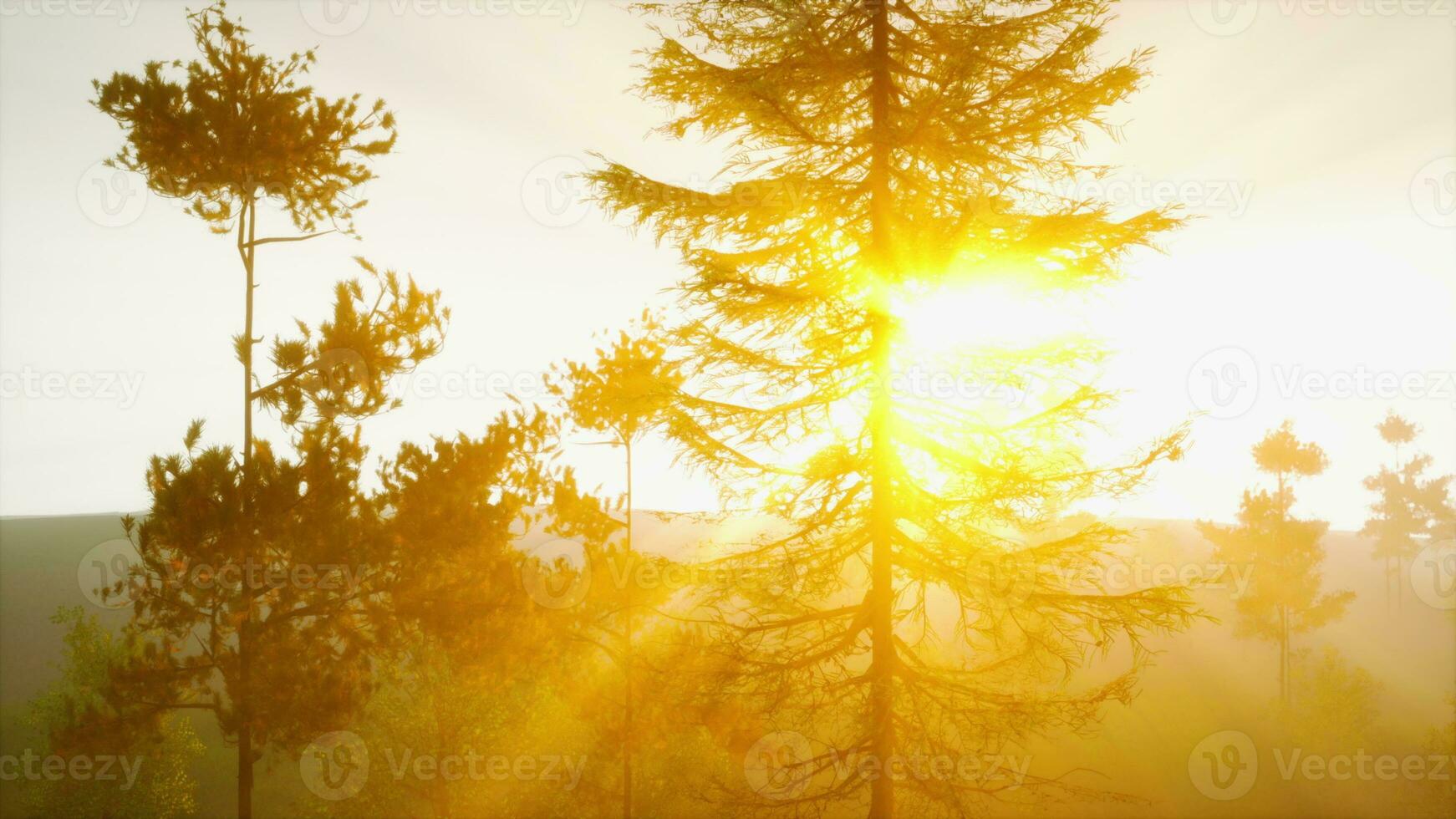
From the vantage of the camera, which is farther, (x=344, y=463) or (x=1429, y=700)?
(x=1429, y=700)

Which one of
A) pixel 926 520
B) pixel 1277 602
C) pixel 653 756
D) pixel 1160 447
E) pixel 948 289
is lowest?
pixel 653 756

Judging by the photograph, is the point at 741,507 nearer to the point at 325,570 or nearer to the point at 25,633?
the point at 325,570

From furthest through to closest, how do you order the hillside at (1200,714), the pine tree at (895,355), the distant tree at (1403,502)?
1. the distant tree at (1403,502)
2. the hillside at (1200,714)
3. the pine tree at (895,355)

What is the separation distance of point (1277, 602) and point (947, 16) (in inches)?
1548

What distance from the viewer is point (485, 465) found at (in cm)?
1314

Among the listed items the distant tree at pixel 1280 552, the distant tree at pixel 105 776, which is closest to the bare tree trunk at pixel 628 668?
the distant tree at pixel 105 776

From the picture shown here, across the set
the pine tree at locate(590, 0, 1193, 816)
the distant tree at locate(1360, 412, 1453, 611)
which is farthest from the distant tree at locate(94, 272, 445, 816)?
the distant tree at locate(1360, 412, 1453, 611)

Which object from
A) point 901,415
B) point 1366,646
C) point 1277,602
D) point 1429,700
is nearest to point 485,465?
point 901,415

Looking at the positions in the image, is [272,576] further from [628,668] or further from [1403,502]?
[1403,502]

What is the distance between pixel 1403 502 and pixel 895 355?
3013 inches

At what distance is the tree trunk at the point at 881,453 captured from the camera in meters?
7.78

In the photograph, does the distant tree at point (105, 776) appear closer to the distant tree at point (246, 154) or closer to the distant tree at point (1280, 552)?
the distant tree at point (246, 154)

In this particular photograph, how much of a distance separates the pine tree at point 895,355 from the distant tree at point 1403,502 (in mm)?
67728

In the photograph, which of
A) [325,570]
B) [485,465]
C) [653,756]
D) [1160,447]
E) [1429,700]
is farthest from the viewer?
[1429,700]
